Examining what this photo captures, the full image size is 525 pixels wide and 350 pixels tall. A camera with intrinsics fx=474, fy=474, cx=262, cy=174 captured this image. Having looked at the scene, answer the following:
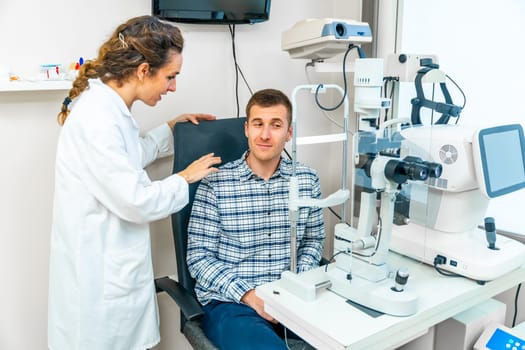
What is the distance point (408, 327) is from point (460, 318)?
1.35 feet

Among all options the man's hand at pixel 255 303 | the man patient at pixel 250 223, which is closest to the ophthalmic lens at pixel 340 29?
the man patient at pixel 250 223

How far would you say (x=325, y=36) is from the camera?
1487mm

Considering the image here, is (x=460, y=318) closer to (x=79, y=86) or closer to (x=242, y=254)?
(x=242, y=254)

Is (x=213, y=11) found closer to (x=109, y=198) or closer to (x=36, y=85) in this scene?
(x=36, y=85)

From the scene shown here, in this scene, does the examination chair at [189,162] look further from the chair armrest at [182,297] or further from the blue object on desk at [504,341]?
the blue object on desk at [504,341]

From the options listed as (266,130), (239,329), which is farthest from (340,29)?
(239,329)

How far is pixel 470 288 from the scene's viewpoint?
1.33m

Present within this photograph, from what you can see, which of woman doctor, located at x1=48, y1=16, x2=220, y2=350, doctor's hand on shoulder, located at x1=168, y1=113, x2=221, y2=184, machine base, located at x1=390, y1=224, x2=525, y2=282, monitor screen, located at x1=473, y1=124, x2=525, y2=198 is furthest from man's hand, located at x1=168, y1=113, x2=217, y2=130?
monitor screen, located at x1=473, y1=124, x2=525, y2=198

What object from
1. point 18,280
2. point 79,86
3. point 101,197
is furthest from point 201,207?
point 18,280

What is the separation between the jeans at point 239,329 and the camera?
135 cm

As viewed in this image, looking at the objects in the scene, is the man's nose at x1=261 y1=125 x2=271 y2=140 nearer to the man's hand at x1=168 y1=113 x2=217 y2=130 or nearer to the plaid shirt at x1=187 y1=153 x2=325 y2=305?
the plaid shirt at x1=187 y1=153 x2=325 y2=305

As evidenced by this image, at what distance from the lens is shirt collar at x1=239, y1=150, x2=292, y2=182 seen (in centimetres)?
167

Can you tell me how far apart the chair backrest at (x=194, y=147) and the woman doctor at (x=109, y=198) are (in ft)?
0.67

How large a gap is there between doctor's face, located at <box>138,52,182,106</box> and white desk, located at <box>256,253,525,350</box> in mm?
656
